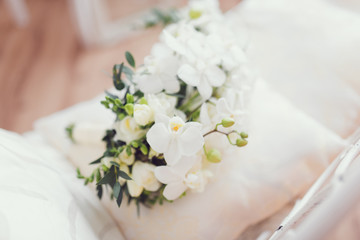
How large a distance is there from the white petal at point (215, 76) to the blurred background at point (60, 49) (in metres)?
1.13

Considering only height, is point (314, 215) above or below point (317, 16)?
below

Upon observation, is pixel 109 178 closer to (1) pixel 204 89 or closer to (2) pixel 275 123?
(1) pixel 204 89

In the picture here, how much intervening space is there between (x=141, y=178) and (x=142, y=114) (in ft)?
0.41

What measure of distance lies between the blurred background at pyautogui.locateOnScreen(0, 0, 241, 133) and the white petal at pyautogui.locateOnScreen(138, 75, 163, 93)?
3.62 ft

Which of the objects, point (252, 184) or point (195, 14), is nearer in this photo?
point (252, 184)

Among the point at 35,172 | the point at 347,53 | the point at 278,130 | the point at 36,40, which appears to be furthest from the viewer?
the point at 36,40

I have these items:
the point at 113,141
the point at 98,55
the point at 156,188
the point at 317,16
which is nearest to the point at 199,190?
the point at 156,188

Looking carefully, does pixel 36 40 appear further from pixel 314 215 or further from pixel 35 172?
pixel 314 215

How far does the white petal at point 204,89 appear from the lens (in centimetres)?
66

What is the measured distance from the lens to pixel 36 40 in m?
2.27

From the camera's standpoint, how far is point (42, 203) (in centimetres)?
56

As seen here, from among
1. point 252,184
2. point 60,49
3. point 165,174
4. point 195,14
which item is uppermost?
point 60,49

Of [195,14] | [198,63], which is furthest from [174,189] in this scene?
[195,14]

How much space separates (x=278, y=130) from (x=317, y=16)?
455 millimetres
